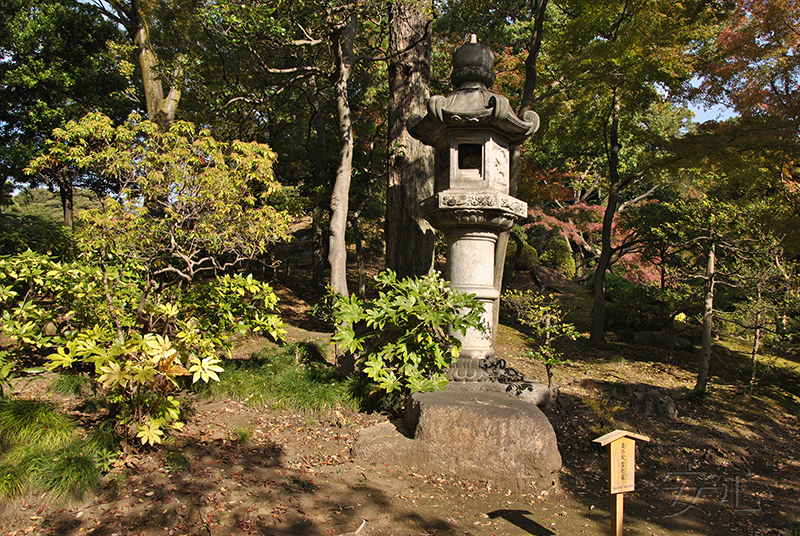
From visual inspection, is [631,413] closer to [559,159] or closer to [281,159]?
[281,159]

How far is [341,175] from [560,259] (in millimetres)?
13968

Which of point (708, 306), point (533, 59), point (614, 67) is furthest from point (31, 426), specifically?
point (614, 67)

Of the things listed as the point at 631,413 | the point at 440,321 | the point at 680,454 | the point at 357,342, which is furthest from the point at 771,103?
the point at 357,342

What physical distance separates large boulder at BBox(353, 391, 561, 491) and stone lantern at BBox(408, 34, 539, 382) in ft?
3.78

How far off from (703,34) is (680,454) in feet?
27.1

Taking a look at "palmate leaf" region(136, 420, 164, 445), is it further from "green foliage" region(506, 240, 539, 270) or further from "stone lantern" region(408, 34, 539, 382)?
"green foliage" region(506, 240, 539, 270)

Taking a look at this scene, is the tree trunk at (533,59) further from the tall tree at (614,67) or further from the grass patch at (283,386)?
the grass patch at (283,386)

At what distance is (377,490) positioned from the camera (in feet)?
12.7

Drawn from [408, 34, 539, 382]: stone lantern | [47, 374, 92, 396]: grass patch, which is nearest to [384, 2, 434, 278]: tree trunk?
[408, 34, 539, 382]: stone lantern

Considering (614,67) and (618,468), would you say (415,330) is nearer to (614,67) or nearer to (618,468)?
(618,468)

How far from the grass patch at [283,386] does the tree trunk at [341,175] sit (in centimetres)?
138

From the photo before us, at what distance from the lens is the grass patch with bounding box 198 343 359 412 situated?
5.36 metres

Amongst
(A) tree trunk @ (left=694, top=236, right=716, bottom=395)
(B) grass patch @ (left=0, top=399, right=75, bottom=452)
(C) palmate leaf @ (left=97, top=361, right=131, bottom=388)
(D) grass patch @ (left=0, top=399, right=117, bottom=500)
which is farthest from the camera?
(A) tree trunk @ (left=694, top=236, right=716, bottom=395)

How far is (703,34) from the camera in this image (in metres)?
9.38
